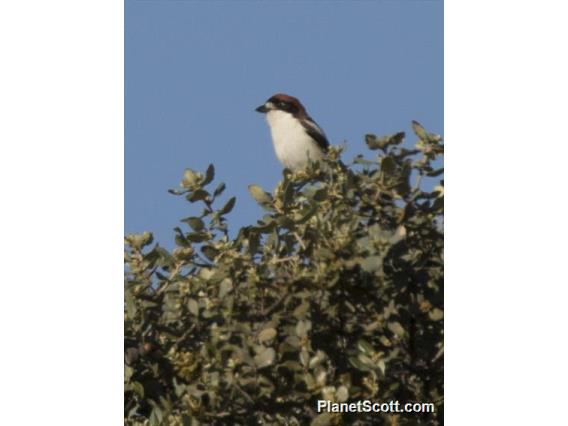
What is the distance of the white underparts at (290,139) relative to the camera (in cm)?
748

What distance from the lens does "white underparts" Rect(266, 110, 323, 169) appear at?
24.5 feet

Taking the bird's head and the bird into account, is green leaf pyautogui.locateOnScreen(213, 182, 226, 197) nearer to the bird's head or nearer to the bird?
the bird

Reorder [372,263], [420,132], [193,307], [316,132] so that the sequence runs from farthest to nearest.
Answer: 1. [316,132]
2. [420,132]
3. [193,307]
4. [372,263]

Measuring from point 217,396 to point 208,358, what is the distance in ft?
0.60

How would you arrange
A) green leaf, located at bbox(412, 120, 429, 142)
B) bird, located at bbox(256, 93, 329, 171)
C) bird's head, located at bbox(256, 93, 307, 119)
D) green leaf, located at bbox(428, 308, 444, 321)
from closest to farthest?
green leaf, located at bbox(428, 308, 444, 321), green leaf, located at bbox(412, 120, 429, 142), bird's head, located at bbox(256, 93, 307, 119), bird, located at bbox(256, 93, 329, 171)

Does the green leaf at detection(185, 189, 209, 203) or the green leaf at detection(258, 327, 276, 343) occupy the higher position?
the green leaf at detection(185, 189, 209, 203)

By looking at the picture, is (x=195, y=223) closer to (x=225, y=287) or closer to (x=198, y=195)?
(x=198, y=195)

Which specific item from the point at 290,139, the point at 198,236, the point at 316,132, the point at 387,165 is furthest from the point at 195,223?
the point at 290,139

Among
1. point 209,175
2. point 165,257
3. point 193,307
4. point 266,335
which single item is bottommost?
point 266,335

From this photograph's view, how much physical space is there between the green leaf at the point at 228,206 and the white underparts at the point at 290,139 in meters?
1.02

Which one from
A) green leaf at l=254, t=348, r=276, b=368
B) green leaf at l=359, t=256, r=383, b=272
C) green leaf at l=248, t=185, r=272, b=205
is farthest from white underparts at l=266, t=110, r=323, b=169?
green leaf at l=254, t=348, r=276, b=368

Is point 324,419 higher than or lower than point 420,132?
lower

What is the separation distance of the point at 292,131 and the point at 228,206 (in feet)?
7.30

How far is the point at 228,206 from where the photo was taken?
20.2 ft
